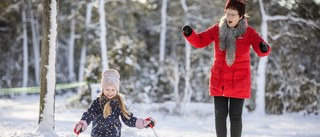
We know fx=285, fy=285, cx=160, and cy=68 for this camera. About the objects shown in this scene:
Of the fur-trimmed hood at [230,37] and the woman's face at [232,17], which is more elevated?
the woman's face at [232,17]

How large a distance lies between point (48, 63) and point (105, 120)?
149 centimetres

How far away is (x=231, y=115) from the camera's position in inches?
108

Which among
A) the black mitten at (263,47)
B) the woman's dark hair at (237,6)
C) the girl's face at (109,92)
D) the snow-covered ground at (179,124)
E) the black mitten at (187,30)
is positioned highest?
the woman's dark hair at (237,6)

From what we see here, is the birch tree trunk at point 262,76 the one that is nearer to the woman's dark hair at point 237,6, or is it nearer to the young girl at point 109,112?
the woman's dark hair at point 237,6

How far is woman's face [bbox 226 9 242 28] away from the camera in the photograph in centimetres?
276

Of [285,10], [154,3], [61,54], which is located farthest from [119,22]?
[285,10]

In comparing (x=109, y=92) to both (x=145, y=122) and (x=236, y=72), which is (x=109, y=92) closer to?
(x=145, y=122)

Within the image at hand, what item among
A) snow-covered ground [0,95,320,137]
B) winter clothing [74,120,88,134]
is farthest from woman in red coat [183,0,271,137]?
snow-covered ground [0,95,320,137]

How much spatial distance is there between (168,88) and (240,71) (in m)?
11.8

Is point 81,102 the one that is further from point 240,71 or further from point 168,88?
point 240,71

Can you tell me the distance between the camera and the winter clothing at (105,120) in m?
2.70

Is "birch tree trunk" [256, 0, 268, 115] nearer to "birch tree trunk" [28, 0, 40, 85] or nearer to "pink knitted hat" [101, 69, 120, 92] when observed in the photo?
"pink knitted hat" [101, 69, 120, 92]

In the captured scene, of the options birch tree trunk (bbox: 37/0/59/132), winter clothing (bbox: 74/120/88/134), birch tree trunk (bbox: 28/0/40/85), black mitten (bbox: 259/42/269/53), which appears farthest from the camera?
birch tree trunk (bbox: 28/0/40/85)

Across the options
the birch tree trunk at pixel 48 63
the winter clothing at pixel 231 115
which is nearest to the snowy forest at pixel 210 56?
the birch tree trunk at pixel 48 63
